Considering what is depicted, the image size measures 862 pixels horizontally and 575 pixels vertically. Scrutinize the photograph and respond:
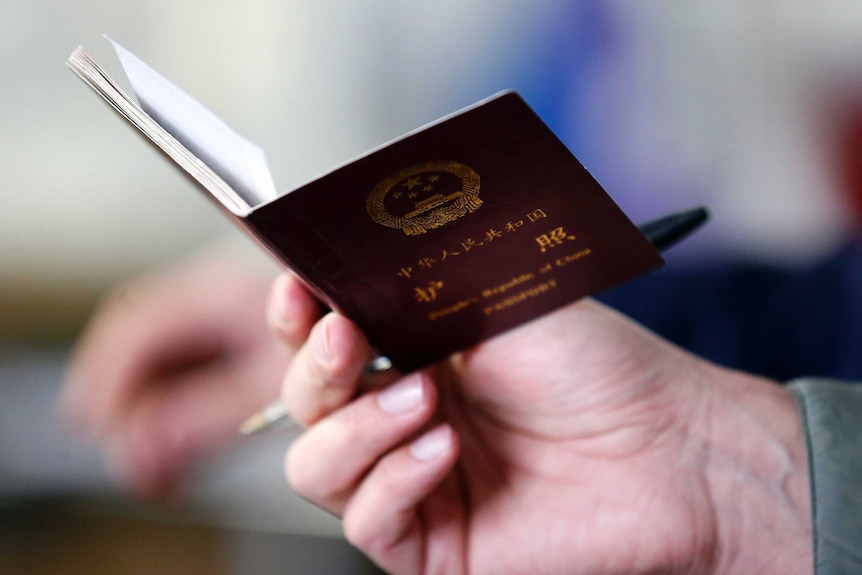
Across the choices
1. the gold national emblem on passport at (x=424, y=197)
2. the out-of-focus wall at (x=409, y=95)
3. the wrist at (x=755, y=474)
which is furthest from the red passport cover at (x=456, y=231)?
the out-of-focus wall at (x=409, y=95)

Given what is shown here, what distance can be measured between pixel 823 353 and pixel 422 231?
876mm

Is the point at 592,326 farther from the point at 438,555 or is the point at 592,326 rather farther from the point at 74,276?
the point at 74,276

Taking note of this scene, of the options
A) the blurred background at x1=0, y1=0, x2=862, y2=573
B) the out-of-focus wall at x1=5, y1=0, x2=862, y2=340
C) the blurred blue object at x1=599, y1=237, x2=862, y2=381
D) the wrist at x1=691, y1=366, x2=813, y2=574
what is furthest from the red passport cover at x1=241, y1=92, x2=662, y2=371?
the out-of-focus wall at x1=5, y1=0, x2=862, y2=340

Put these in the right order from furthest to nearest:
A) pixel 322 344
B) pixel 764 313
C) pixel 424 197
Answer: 1. pixel 764 313
2. pixel 322 344
3. pixel 424 197

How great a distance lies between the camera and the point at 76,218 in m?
1.76

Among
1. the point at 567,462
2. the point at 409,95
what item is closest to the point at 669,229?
the point at 567,462

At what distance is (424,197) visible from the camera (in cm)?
45

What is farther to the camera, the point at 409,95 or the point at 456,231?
the point at 409,95

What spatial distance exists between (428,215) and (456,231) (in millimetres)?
30

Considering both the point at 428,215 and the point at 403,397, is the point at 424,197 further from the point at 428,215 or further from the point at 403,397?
the point at 403,397

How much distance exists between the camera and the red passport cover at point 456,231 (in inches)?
16.4

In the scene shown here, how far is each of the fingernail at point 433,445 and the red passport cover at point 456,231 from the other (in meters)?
0.08

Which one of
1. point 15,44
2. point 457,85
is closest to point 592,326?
point 457,85

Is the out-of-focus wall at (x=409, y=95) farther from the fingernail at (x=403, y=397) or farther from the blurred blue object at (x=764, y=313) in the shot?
the fingernail at (x=403, y=397)
